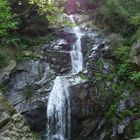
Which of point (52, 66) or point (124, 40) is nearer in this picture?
point (52, 66)

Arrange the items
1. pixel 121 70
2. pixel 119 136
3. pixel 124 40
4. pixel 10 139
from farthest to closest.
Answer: pixel 124 40, pixel 121 70, pixel 119 136, pixel 10 139

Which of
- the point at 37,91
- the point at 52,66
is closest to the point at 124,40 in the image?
the point at 52,66

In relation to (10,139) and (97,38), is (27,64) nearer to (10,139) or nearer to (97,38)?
(97,38)

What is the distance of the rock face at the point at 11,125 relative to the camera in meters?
8.70

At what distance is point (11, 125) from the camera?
29.5 feet

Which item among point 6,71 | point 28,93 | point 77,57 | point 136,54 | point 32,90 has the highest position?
point 77,57

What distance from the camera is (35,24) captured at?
17.1 m

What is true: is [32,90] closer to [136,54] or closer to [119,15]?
[136,54]

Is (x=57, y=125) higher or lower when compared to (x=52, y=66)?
lower

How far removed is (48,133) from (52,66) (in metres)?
3.21

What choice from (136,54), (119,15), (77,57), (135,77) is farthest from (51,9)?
(119,15)

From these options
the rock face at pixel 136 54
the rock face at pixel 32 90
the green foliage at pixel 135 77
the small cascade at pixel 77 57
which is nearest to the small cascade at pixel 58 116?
the rock face at pixel 32 90

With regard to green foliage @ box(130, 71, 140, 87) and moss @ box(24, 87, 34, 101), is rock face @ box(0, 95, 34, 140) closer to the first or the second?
moss @ box(24, 87, 34, 101)

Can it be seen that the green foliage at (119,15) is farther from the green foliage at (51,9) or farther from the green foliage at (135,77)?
the green foliage at (51,9)
